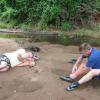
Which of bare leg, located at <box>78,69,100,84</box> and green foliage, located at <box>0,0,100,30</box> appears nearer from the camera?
bare leg, located at <box>78,69,100,84</box>

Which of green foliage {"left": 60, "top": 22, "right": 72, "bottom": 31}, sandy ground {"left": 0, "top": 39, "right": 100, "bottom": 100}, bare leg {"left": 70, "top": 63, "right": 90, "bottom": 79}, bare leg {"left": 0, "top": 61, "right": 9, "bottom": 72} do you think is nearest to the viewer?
sandy ground {"left": 0, "top": 39, "right": 100, "bottom": 100}

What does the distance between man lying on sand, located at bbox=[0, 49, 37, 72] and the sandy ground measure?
145 mm

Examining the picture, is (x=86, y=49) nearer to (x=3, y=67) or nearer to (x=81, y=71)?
(x=81, y=71)

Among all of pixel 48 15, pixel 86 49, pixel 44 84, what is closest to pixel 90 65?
pixel 86 49

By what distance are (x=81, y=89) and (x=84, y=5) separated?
354 inches

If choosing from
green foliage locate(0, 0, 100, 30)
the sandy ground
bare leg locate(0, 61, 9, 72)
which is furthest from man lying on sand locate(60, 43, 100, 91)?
green foliage locate(0, 0, 100, 30)

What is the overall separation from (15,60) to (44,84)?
4.40 feet

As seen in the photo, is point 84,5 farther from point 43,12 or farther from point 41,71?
point 41,71

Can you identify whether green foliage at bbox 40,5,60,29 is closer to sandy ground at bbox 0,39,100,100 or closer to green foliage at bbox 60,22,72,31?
green foliage at bbox 60,22,72,31

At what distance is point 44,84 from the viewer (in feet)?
20.4

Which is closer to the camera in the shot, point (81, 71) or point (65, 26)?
point (81, 71)

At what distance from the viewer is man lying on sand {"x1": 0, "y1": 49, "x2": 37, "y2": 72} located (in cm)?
693

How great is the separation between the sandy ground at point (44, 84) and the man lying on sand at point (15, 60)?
0.48ft

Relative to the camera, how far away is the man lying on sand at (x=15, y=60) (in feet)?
22.7
